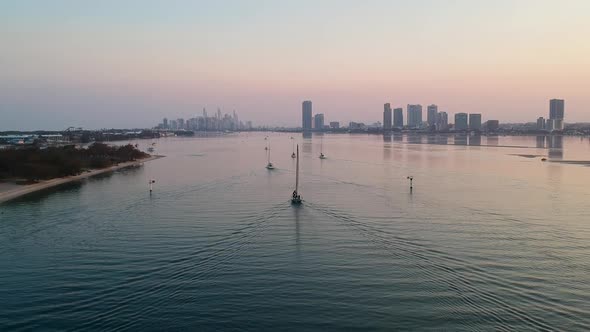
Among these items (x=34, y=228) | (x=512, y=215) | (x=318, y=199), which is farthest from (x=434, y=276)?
(x=34, y=228)

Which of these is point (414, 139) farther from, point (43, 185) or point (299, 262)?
point (299, 262)

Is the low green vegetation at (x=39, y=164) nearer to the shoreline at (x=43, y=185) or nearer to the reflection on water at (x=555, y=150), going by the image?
the shoreline at (x=43, y=185)

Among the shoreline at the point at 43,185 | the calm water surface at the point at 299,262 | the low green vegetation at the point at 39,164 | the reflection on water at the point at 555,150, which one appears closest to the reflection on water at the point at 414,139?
the reflection on water at the point at 555,150

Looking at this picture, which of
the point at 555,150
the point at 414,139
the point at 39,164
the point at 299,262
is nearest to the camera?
the point at 299,262

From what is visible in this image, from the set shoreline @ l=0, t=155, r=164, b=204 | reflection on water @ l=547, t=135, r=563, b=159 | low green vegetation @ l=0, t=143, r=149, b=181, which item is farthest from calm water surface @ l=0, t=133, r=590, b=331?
reflection on water @ l=547, t=135, r=563, b=159

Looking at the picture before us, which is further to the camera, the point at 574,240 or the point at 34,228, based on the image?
the point at 34,228

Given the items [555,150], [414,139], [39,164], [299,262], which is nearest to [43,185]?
[39,164]

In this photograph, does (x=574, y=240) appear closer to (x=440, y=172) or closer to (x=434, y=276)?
(x=434, y=276)

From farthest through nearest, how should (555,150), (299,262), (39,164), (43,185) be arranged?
(555,150), (39,164), (43,185), (299,262)

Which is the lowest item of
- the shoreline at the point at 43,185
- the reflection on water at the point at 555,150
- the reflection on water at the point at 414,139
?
the reflection on water at the point at 555,150
